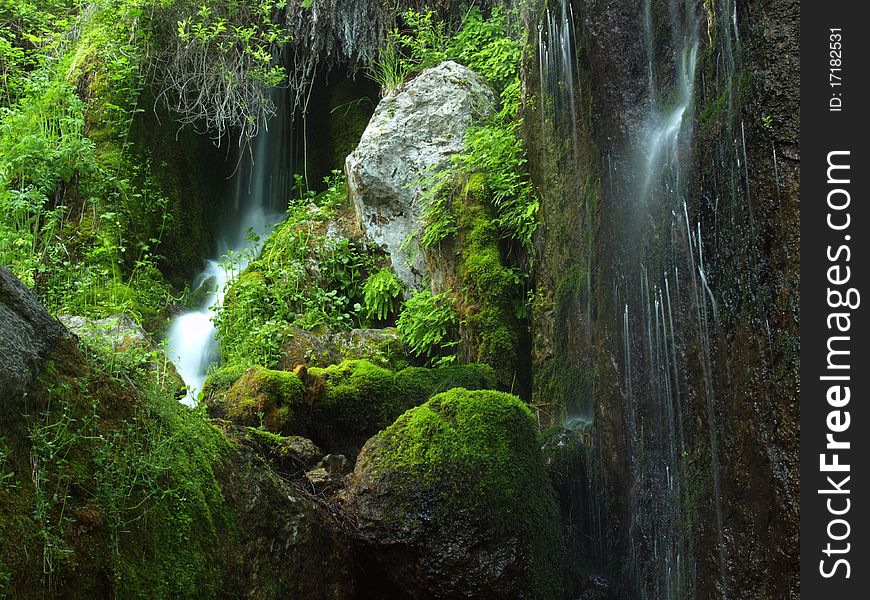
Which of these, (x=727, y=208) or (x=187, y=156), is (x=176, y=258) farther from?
(x=727, y=208)

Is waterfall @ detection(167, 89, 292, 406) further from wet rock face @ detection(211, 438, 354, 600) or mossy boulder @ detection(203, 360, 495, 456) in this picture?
wet rock face @ detection(211, 438, 354, 600)

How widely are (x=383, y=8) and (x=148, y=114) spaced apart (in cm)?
403

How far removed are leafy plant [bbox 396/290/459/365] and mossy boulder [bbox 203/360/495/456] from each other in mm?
1065

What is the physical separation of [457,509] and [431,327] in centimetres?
369

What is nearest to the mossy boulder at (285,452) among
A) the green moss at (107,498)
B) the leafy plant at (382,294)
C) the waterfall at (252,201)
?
the green moss at (107,498)

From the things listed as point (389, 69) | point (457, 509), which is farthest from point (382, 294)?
point (457, 509)

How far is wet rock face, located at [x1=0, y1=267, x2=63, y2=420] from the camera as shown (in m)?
2.79

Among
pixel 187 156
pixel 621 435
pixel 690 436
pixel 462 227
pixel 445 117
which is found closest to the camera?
pixel 690 436

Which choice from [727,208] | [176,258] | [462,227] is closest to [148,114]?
[176,258]

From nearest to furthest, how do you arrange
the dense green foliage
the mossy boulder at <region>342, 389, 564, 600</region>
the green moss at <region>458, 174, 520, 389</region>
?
the mossy boulder at <region>342, 389, 564, 600</region> < the green moss at <region>458, 174, 520, 389</region> < the dense green foliage

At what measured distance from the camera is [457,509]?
14.8 feet

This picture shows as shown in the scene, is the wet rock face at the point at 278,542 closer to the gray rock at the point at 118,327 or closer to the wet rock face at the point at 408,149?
the gray rock at the point at 118,327

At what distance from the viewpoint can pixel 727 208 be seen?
3664 mm

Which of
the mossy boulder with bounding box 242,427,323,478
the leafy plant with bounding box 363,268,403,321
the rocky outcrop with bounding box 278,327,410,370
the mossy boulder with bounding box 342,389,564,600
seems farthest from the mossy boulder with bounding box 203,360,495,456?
the leafy plant with bounding box 363,268,403,321
